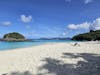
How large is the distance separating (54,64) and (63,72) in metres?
1.64

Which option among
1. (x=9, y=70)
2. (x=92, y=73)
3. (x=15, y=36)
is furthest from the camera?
(x=15, y=36)

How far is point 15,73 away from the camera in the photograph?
31.4 feet

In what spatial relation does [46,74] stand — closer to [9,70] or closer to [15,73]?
[15,73]

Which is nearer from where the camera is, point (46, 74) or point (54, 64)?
point (46, 74)

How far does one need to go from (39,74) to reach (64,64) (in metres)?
2.23

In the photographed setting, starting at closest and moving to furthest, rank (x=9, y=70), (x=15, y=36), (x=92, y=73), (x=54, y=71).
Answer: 1. (x=92, y=73)
2. (x=54, y=71)
3. (x=9, y=70)
4. (x=15, y=36)

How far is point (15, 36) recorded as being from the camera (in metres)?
135

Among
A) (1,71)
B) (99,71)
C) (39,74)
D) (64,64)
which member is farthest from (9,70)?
(99,71)

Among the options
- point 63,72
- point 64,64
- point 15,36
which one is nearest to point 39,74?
point 63,72

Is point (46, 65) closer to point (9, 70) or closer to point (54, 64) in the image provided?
point (54, 64)

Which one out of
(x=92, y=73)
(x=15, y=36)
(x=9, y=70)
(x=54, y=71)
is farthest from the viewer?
(x=15, y=36)

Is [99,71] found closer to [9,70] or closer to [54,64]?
[54,64]

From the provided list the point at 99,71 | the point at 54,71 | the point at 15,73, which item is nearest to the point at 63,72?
the point at 54,71

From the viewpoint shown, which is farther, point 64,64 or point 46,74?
point 64,64
